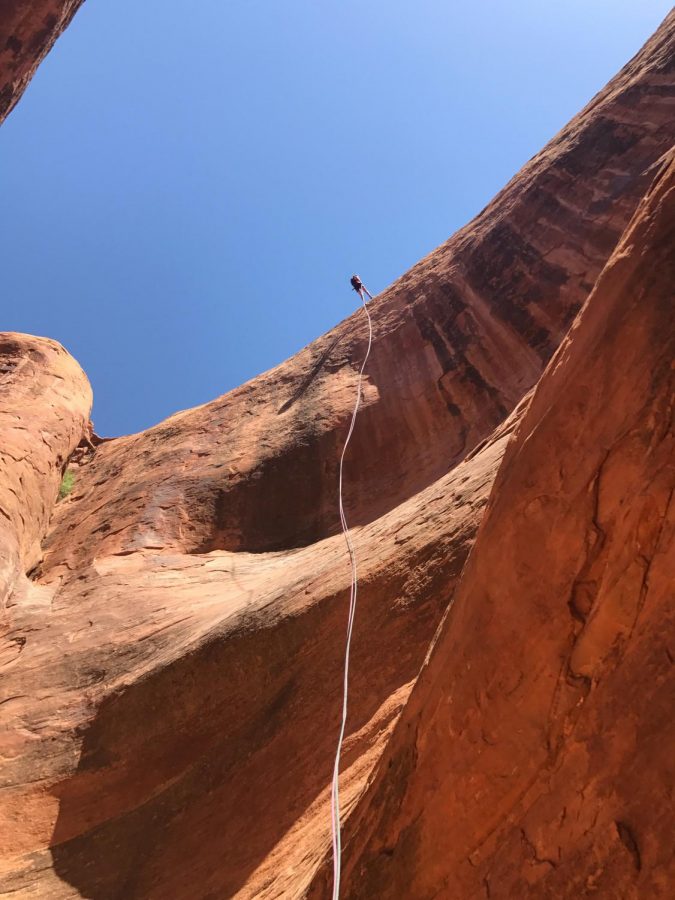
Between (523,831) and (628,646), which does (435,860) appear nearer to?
(523,831)

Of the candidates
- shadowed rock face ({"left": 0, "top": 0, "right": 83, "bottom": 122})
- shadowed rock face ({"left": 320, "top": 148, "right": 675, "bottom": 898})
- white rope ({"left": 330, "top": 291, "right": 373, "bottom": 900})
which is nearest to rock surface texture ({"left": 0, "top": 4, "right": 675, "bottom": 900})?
shadowed rock face ({"left": 320, "top": 148, "right": 675, "bottom": 898})

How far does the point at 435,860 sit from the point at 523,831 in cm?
50

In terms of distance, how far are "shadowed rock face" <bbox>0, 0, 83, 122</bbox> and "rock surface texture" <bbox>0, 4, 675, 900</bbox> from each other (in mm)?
5719

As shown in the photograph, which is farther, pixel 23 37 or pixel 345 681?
pixel 23 37

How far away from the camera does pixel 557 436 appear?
3289 mm

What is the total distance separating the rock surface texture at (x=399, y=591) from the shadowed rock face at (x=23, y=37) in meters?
5.72

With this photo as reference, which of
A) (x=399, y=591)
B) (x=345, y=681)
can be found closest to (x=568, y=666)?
(x=345, y=681)

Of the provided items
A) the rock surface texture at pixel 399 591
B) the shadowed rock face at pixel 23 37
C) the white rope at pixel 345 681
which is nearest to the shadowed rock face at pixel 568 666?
the rock surface texture at pixel 399 591

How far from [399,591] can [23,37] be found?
6.24m

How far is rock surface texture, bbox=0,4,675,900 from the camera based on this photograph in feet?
9.06

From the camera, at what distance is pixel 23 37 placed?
643 centimetres

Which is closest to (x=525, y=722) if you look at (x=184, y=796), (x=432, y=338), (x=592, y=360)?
(x=592, y=360)

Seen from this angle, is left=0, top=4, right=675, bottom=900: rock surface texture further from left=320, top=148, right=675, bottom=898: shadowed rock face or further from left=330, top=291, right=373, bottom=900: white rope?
left=330, top=291, right=373, bottom=900: white rope

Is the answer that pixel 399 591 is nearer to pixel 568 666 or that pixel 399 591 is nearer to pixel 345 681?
pixel 345 681
